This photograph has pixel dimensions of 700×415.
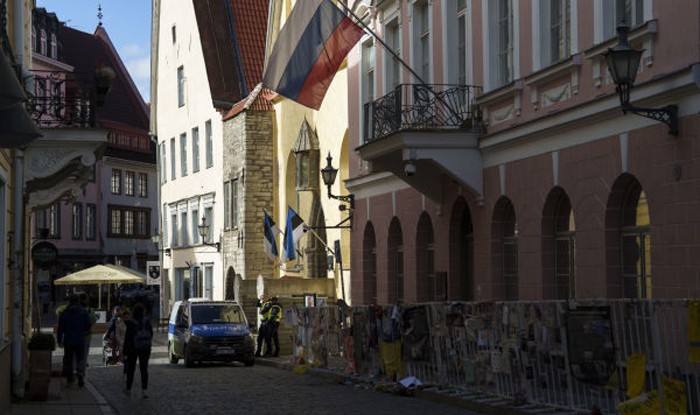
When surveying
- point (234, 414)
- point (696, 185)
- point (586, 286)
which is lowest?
point (234, 414)

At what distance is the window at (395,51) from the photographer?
29.5 m

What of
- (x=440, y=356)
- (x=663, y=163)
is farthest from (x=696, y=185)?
(x=440, y=356)

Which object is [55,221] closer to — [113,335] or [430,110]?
[113,335]

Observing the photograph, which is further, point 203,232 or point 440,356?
point 203,232

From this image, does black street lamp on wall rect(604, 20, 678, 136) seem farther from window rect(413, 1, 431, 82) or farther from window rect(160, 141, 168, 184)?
window rect(160, 141, 168, 184)

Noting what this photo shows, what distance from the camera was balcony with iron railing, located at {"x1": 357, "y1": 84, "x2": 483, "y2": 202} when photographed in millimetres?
24344

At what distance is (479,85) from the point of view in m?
→ 24.4

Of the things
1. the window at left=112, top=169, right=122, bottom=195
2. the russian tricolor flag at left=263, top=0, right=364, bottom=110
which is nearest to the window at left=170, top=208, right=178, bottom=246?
the window at left=112, top=169, right=122, bottom=195

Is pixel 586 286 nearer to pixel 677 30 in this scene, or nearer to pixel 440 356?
pixel 440 356

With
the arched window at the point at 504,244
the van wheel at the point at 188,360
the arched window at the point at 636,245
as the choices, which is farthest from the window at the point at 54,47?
the arched window at the point at 636,245

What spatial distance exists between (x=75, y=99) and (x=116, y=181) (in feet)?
214

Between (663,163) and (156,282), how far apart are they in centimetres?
3232

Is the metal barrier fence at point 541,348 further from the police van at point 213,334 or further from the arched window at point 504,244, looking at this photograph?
the police van at point 213,334

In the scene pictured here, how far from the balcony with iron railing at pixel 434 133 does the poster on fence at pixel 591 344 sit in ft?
28.9
